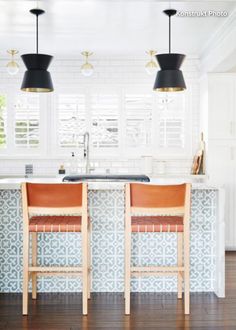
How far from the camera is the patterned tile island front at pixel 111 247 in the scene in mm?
4086

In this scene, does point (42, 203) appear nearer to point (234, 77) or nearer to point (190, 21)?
point (190, 21)

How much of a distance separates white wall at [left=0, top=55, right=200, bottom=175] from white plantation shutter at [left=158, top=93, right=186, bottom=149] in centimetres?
12

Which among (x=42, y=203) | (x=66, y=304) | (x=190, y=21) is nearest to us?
(x=42, y=203)

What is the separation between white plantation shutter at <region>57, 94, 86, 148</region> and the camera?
22.1ft

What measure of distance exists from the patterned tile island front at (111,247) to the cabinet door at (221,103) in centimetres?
213

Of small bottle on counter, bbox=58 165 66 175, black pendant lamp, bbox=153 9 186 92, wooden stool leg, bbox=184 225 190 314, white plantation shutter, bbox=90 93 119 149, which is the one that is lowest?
wooden stool leg, bbox=184 225 190 314

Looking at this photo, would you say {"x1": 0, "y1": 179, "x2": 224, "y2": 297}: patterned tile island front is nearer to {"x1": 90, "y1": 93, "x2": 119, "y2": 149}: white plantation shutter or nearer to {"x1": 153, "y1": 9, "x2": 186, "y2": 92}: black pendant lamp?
{"x1": 153, "y1": 9, "x2": 186, "y2": 92}: black pendant lamp

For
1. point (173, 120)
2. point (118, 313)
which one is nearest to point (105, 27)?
point (173, 120)

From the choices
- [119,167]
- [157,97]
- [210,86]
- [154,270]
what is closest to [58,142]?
[119,167]

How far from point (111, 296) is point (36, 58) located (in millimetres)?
2078

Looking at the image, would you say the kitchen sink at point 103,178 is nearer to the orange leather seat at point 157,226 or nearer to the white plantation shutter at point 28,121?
the orange leather seat at point 157,226

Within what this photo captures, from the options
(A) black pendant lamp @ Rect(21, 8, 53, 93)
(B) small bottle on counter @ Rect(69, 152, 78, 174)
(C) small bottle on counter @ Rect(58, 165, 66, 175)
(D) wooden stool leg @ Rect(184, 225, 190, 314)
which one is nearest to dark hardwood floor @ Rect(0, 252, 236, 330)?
(D) wooden stool leg @ Rect(184, 225, 190, 314)

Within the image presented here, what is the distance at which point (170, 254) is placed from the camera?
13.5 feet

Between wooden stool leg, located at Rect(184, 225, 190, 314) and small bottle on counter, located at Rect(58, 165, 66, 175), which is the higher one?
small bottle on counter, located at Rect(58, 165, 66, 175)
